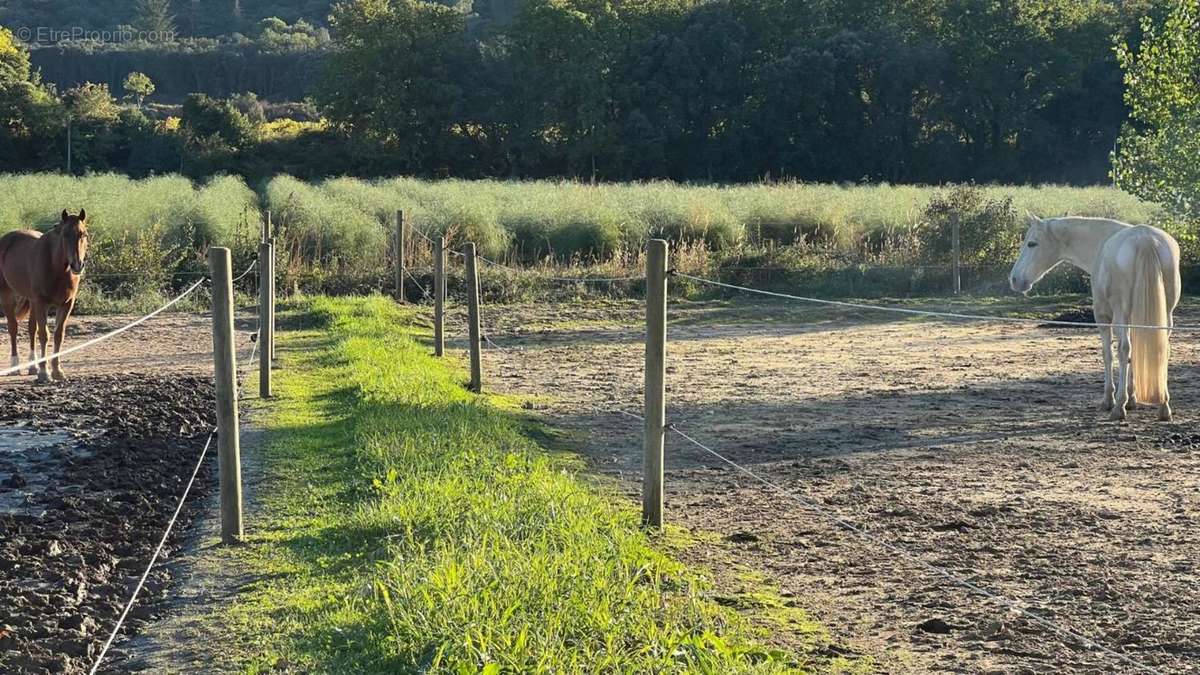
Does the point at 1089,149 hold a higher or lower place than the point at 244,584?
higher

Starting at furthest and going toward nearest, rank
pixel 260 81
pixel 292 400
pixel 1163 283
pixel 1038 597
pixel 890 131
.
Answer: pixel 260 81 < pixel 890 131 < pixel 292 400 < pixel 1163 283 < pixel 1038 597

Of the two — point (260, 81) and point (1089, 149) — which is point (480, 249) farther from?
point (260, 81)

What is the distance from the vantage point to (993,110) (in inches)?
2318

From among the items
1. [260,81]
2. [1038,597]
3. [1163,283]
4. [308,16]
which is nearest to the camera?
[1038,597]

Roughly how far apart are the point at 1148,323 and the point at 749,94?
162 ft

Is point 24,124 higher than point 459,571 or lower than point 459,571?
higher

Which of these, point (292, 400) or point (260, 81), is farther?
point (260, 81)

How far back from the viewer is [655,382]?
698 centimetres

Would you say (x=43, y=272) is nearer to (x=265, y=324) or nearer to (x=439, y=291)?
(x=265, y=324)

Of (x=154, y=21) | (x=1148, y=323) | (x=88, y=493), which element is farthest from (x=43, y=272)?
(x=154, y=21)

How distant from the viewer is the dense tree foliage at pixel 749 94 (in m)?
56.4

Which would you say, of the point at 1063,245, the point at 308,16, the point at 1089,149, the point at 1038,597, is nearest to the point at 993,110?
the point at 1089,149

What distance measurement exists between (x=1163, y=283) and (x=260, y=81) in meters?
95.2

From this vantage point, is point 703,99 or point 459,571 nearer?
point 459,571
